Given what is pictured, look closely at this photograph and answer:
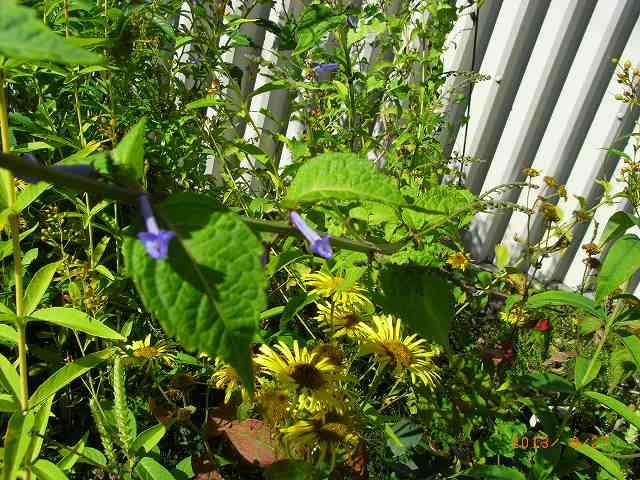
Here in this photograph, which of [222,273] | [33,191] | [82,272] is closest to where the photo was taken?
[222,273]

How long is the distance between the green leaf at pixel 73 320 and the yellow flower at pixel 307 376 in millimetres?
310

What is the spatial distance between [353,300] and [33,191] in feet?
2.30

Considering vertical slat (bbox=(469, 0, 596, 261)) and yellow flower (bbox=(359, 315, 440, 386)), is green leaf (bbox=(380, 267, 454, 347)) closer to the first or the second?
yellow flower (bbox=(359, 315, 440, 386))

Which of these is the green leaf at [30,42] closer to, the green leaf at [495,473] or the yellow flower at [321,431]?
the yellow flower at [321,431]

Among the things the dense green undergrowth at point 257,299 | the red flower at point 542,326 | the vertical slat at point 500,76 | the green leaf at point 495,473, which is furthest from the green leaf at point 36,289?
the vertical slat at point 500,76

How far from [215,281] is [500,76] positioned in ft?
9.38

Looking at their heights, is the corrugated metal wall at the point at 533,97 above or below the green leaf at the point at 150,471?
above

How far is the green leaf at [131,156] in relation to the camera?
1.54 feet

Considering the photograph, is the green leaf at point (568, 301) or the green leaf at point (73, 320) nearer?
the green leaf at point (73, 320)

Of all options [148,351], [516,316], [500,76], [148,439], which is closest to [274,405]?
[148,439]

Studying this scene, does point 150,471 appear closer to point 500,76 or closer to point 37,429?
point 37,429

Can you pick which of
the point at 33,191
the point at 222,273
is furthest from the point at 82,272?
the point at 222,273

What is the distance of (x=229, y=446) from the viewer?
1.37 meters

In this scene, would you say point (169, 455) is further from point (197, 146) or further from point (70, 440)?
point (197, 146)
